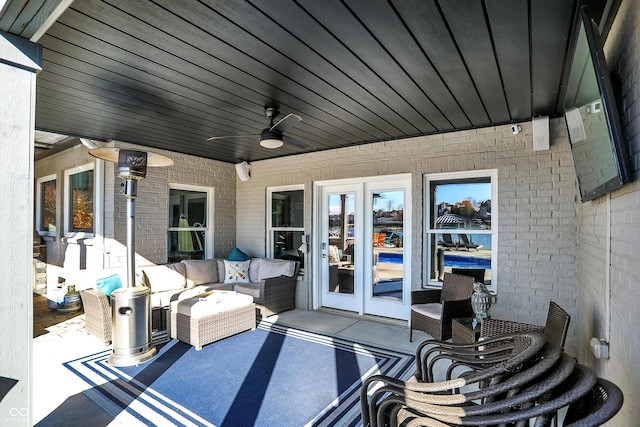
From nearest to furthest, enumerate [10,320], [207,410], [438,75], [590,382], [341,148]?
[590,382]
[10,320]
[207,410]
[438,75]
[341,148]

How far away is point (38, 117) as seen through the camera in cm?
375

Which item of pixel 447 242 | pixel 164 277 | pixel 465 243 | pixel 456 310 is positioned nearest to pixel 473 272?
pixel 465 243

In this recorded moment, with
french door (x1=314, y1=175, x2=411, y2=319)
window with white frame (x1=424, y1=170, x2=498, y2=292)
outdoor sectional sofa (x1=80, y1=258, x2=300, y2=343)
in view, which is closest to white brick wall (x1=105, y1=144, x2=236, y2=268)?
outdoor sectional sofa (x1=80, y1=258, x2=300, y2=343)

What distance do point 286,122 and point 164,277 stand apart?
3092 millimetres

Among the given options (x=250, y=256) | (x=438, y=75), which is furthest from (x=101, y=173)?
(x=438, y=75)

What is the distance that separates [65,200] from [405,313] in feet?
19.8

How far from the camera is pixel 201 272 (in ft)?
17.6

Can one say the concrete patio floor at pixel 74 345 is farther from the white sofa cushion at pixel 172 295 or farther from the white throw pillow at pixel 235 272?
the white throw pillow at pixel 235 272

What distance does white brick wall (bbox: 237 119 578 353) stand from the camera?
3693mm

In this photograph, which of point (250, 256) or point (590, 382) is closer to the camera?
point (590, 382)

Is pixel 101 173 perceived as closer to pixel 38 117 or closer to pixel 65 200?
pixel 38 117

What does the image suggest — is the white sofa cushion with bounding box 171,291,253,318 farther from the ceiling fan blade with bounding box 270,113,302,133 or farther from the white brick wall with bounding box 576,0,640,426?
the white brick wall with bounding box 576,0,640,426

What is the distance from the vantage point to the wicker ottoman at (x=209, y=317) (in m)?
3.73

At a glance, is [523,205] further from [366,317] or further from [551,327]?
[366,317]
